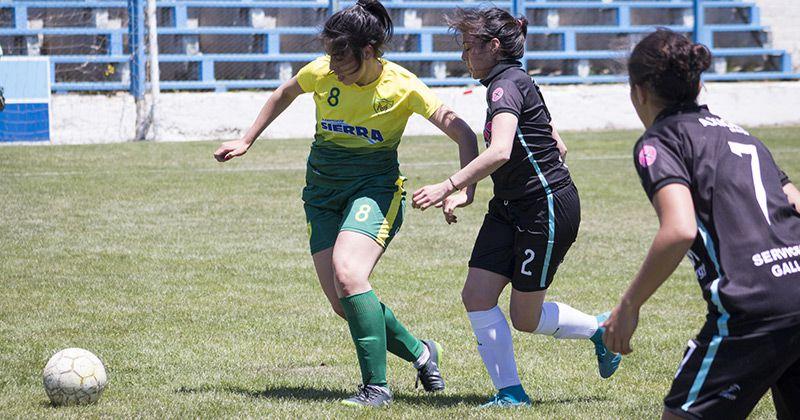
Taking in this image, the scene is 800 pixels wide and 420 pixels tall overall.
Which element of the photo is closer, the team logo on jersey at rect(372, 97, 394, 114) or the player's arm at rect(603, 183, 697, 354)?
the player's arm at rect(603, 183, 697, 354)

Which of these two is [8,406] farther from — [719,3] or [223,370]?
[719,3]

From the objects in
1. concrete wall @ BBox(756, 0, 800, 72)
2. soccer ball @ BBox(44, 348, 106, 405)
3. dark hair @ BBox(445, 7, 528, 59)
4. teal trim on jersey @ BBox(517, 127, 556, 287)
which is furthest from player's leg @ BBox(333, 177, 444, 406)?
concrete wall @ BBox(756, 0, 800, 72)

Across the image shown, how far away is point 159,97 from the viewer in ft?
57.9

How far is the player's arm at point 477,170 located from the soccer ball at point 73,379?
1663 mm

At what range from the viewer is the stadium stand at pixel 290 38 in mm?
18625

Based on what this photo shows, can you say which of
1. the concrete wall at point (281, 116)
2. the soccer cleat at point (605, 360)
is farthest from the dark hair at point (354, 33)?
the concrete wall at point (281, 116)

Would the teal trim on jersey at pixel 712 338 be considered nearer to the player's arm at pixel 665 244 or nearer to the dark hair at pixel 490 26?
the player's arm at pixel 665 244

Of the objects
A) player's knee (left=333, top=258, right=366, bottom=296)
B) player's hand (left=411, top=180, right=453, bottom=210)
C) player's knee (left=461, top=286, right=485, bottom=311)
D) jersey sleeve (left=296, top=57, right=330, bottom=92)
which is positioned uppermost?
jersey sleeve (left=296, top=57, right=330, bottom=92)

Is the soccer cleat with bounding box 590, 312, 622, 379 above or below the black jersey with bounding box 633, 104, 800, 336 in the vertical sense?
below

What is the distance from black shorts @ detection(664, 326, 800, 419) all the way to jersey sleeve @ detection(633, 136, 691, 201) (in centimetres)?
45

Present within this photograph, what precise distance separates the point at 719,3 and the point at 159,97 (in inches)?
530

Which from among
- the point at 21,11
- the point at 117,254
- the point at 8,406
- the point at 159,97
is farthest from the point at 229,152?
the point at 21,11

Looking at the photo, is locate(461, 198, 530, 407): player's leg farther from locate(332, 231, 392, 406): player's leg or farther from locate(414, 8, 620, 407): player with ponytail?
locate(332, 231, 392, 406): player's leg

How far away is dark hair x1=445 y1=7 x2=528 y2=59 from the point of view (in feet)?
14.8
